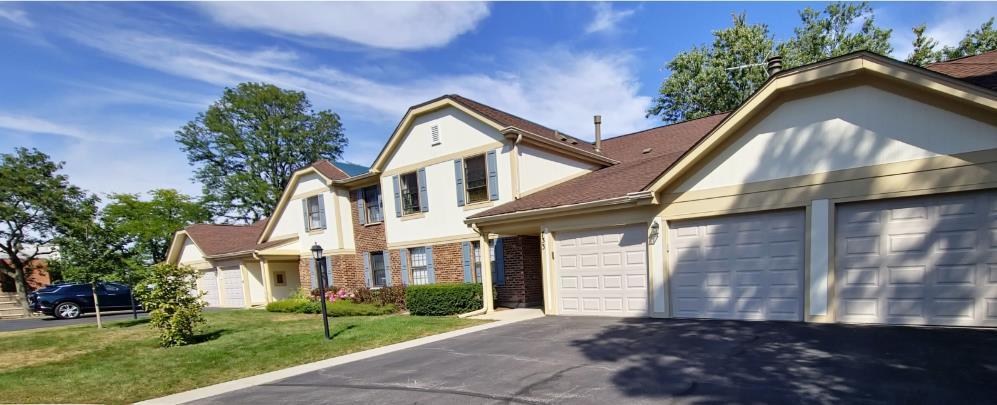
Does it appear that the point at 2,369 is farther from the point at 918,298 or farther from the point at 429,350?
the point at 918,298

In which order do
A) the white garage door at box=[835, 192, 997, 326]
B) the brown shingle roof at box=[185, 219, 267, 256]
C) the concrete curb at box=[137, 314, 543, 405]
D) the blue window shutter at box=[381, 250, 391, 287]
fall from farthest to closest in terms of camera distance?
the brown shingle roof at box=[185, 219, 267, 256], the blue window shutter at box=[381, 250, 391, 287], the white garage door at box=[835, 192, 997, 326], the concrete curb at box=[137, 314, 543, 405]

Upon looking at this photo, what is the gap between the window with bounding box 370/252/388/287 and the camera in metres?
16.4

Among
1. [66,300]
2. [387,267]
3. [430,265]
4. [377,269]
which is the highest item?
[430,265]

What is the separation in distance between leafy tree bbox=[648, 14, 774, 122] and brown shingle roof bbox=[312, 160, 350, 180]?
20.2 m

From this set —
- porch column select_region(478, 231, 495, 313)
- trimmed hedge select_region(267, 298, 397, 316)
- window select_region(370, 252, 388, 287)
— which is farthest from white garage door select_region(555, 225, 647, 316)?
window select_region(370, 252, 388, 287)

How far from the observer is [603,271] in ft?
32.2

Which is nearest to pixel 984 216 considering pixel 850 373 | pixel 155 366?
pixel 850 373

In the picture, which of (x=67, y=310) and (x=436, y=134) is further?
(x=67, y=310)

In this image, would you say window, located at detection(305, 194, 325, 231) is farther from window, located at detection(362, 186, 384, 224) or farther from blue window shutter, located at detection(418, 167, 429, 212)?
blue window shutter, located at detection(418, 167, 429, 212)

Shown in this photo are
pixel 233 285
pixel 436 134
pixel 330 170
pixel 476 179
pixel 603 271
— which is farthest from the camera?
pixel 233 285

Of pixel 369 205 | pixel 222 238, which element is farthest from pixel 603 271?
pixel 222 238

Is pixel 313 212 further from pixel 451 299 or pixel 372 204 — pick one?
pixel 451 299

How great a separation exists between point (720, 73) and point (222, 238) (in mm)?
30555

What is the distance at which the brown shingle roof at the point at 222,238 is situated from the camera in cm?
2217
